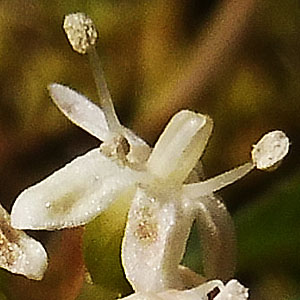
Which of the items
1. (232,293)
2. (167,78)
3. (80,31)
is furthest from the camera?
(167,78)

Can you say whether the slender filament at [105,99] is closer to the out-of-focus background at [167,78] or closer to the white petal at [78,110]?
the white petal at [78,110]

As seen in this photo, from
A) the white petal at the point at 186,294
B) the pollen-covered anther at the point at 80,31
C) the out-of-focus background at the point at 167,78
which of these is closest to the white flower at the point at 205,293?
the white petal at the point at 186,294

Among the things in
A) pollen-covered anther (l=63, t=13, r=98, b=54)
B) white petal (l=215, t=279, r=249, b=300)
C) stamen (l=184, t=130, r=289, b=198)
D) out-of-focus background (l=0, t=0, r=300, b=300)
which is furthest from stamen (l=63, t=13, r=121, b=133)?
out-of-focus background (l=0, t=0, r=300, b=300)

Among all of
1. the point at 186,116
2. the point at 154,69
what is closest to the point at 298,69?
the point at 154,69

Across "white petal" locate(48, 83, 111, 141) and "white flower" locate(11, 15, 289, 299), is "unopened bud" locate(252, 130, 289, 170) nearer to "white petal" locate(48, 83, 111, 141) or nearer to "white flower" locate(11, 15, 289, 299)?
"white flower" locate(11, 15, 289, 299)

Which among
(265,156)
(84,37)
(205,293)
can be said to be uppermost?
(84,37)

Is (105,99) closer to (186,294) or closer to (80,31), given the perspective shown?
(80,31)

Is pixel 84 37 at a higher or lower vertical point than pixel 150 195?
higher

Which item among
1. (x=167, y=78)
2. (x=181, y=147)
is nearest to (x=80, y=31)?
(x=181, y=147)

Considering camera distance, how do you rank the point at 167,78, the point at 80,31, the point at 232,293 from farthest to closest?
1. the point at 167,78
2. the point at 80,31
3. the point at 232,293
